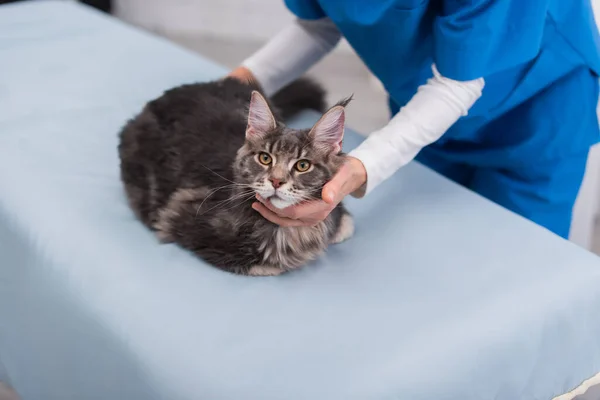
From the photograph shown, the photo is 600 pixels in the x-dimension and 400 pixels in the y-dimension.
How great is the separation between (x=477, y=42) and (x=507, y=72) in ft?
0.71

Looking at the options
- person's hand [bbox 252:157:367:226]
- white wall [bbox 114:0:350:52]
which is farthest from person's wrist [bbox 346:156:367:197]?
white wall [bbox 114:0:350:52]

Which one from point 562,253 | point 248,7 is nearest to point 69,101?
point 562,253

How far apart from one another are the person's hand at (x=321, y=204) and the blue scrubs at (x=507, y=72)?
0.29 metres

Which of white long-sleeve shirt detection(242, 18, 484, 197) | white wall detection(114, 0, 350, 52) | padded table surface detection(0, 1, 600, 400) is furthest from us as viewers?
white wall detection(114, 0, 350, 52)

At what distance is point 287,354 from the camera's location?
979 mm

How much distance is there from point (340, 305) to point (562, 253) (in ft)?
1.54

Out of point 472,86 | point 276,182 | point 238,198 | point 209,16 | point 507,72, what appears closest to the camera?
point 276,182

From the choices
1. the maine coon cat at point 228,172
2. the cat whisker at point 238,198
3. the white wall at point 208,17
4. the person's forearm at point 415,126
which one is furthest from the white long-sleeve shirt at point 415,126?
the white wall at point 208,17

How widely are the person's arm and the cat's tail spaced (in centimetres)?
8

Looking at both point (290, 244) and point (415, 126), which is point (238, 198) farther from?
point (415, 126)

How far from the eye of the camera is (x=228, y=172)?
1197 millimetres

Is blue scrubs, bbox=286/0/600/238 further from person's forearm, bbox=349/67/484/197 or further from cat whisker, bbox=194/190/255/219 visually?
cat whisker, bbox=194/190/255/219

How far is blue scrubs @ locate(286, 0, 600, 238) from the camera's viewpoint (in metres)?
1.23

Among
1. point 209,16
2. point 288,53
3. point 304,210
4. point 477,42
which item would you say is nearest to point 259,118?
point 304,210
